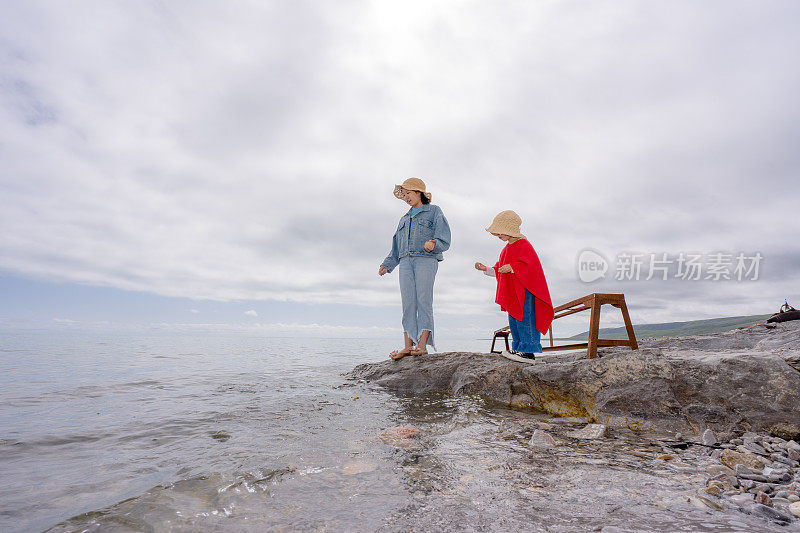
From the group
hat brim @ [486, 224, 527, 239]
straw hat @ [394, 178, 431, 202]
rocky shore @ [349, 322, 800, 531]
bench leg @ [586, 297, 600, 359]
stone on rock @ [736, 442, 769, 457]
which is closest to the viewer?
rocky shore @ [349, 322, 800, 531]

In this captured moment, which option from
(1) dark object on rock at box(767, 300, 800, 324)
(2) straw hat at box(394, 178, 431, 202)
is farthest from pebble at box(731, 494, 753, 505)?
(1) dark object on rock at box(767, 300, 800, 324)

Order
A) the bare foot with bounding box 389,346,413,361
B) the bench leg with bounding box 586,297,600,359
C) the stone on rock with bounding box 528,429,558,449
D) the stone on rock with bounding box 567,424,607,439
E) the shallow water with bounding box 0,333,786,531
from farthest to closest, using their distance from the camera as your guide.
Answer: the bare foot with bounding box 389,346,413,361 → the bench leg with bounding box 586,297,600,359 → the stone on rock with bounding box 567,424,607,439 → the stone on rock with bounding box 528,429,558,449 → the shallow water with bounding box 0,333,786,531

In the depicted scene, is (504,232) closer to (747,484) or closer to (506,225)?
(506,225)

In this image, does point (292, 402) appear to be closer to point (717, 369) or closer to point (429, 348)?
point (429, 348)

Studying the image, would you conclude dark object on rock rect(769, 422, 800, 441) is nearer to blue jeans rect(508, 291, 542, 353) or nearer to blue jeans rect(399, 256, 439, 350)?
blue jeans rect(508, 291, 542, 353)

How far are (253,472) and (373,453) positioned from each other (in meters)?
0.91

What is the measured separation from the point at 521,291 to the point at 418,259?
2.13 metres

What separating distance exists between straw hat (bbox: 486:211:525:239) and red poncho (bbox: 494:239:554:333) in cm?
22

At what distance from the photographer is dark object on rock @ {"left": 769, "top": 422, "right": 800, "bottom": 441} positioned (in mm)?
3388

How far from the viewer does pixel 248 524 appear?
1853mm

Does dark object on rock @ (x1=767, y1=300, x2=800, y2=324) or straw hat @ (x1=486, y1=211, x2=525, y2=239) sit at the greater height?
straw hat @ (x1=486, y1=211, x2=525, y2=239)

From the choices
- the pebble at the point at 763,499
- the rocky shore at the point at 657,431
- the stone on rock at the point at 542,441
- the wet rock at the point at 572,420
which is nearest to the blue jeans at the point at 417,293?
the rocky shore at the point at 657,431

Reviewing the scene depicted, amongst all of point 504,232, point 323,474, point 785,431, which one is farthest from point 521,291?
point 323,474

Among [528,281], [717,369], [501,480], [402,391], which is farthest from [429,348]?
[501,480]
